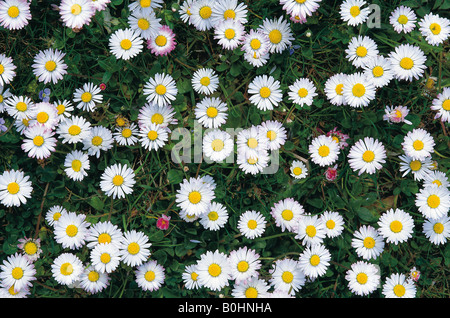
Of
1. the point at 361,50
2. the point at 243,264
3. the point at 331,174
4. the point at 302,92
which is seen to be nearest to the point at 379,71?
the point at 361,50

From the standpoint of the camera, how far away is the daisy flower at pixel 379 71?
9.07ft

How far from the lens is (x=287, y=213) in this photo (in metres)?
2.74

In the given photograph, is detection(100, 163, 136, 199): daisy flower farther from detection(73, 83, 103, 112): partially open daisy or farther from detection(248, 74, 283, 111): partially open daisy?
detection(248, 74, 283, 111): partially open daisy

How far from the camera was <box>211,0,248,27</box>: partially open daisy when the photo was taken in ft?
9.07

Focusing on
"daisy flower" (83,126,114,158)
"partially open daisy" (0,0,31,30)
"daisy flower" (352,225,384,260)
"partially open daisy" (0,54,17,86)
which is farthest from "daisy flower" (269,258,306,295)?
"partially open daisy" (0,0,31,30)

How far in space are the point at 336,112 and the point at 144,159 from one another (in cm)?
130

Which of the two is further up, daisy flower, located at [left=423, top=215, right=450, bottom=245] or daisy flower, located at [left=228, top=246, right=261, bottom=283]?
daisy flower, located at [left=423, top=215, right=450, bottom=245]

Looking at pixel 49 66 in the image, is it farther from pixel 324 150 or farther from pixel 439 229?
pixel 439 229

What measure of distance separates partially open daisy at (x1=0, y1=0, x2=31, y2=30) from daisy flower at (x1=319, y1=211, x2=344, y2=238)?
224 centimetres

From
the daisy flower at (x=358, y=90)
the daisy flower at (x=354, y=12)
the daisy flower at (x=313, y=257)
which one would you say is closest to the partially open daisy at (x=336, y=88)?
the daisy flower at (x=358, y=90)

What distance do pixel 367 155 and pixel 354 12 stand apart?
0.91 metres

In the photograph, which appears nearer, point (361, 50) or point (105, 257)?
point (105, 257)

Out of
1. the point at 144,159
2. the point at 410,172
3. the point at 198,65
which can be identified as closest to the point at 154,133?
the point at 144,159

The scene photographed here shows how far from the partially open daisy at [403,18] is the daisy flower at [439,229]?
1230 mm
